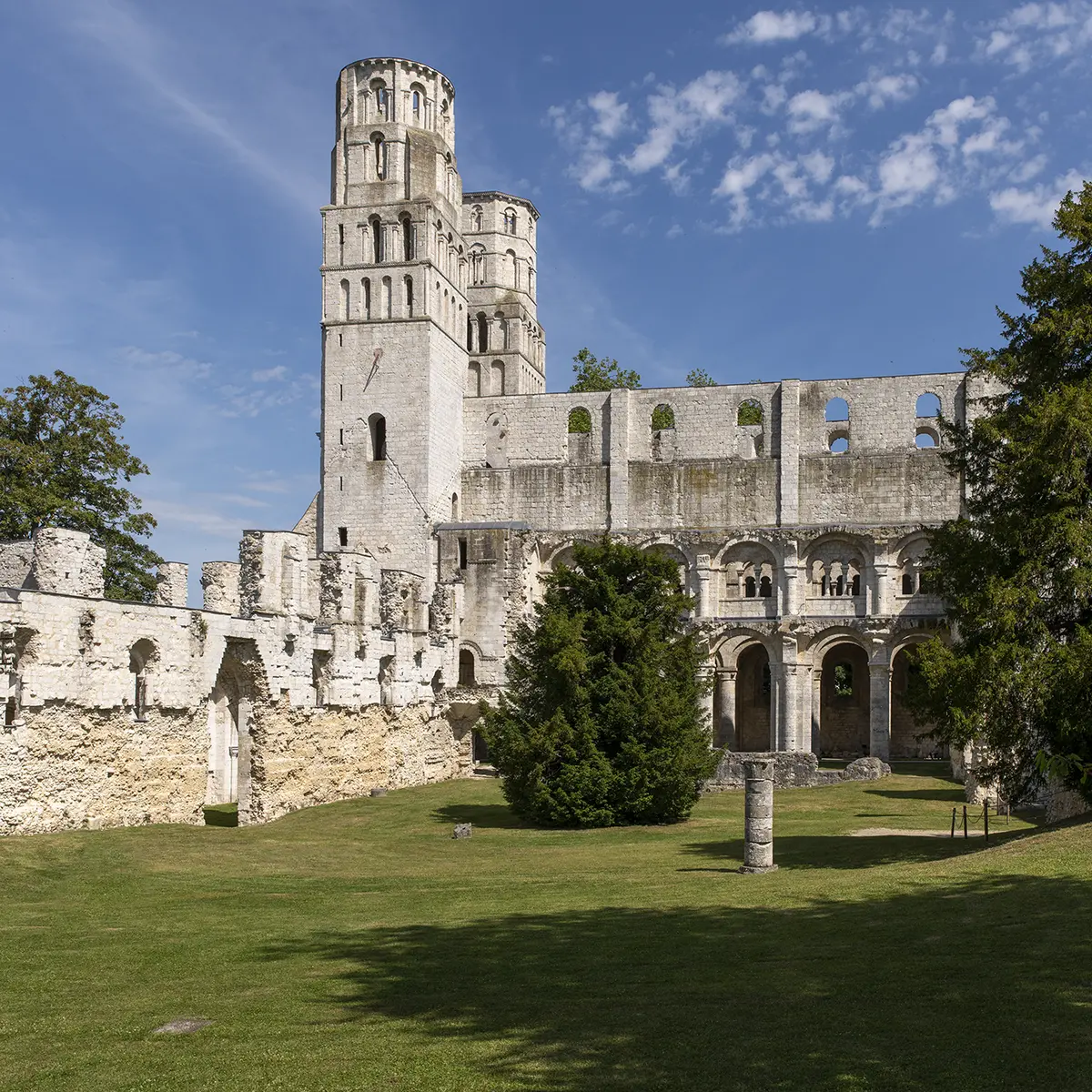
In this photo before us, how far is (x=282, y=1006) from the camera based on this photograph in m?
10.6

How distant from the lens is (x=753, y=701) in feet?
160

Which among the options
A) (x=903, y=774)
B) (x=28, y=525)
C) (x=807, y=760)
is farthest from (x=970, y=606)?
(x=28, y=525)

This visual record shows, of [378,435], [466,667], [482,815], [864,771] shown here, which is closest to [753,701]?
[466,667]

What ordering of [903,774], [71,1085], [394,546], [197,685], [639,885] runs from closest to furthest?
[71,1085], [639,885], [197,685], [903,774], [394,546]

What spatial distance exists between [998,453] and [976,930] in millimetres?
9679

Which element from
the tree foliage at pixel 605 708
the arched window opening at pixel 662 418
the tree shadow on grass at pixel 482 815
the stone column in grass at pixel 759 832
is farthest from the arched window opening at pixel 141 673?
the arched window opening at pixel 662 418

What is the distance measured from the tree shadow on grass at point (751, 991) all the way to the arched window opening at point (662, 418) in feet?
105

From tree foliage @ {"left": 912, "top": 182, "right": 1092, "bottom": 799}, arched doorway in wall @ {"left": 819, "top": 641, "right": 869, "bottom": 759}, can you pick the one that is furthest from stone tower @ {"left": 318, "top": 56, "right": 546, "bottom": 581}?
tree foliage @ {"left": 912, "top": 182, "right": 1092, "bottom": 799}

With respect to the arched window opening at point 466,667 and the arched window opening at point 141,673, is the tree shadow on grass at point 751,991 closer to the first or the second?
the arched window opening at point 141,673

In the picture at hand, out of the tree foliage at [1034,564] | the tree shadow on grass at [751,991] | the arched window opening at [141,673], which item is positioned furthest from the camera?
the arched window opening at [141,673]

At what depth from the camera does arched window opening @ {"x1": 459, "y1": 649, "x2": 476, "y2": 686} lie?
41219 millimetres

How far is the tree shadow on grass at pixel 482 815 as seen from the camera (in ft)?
87.9

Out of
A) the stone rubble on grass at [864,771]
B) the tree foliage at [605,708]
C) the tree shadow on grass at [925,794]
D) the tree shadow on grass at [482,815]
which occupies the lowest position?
the tree shadow on grass at [482,815]

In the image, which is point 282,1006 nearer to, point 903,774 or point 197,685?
point 197,685
